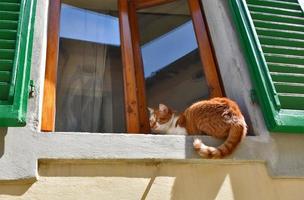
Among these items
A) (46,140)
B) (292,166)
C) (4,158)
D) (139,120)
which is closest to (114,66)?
(139,120)

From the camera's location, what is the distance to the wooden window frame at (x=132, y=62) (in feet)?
7.64

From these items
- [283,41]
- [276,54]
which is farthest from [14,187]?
[283,41]

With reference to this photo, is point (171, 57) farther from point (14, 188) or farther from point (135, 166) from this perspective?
point (14, 188)

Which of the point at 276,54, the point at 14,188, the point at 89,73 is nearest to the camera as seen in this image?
the point at 14,188

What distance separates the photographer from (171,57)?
116 inches

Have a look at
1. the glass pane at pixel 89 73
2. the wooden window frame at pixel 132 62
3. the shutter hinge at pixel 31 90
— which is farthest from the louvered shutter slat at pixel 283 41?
the shutter hinge at pixel 31 90

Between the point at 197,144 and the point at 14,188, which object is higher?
the point at 197,144

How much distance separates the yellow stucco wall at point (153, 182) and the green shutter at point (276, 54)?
0.34 metres

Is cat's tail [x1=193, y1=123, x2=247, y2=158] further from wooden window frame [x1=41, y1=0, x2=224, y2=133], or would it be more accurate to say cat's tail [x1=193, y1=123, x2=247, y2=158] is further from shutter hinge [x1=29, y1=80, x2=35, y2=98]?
shutter hinge [x1=29, y1=80, x2=35, y2=98]

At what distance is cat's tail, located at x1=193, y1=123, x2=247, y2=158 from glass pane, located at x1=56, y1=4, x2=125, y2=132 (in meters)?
0.65

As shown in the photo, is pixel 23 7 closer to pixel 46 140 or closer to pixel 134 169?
pixel 46 140

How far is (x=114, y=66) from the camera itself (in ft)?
8.94

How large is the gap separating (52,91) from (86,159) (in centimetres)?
64

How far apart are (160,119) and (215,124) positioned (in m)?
0.49
